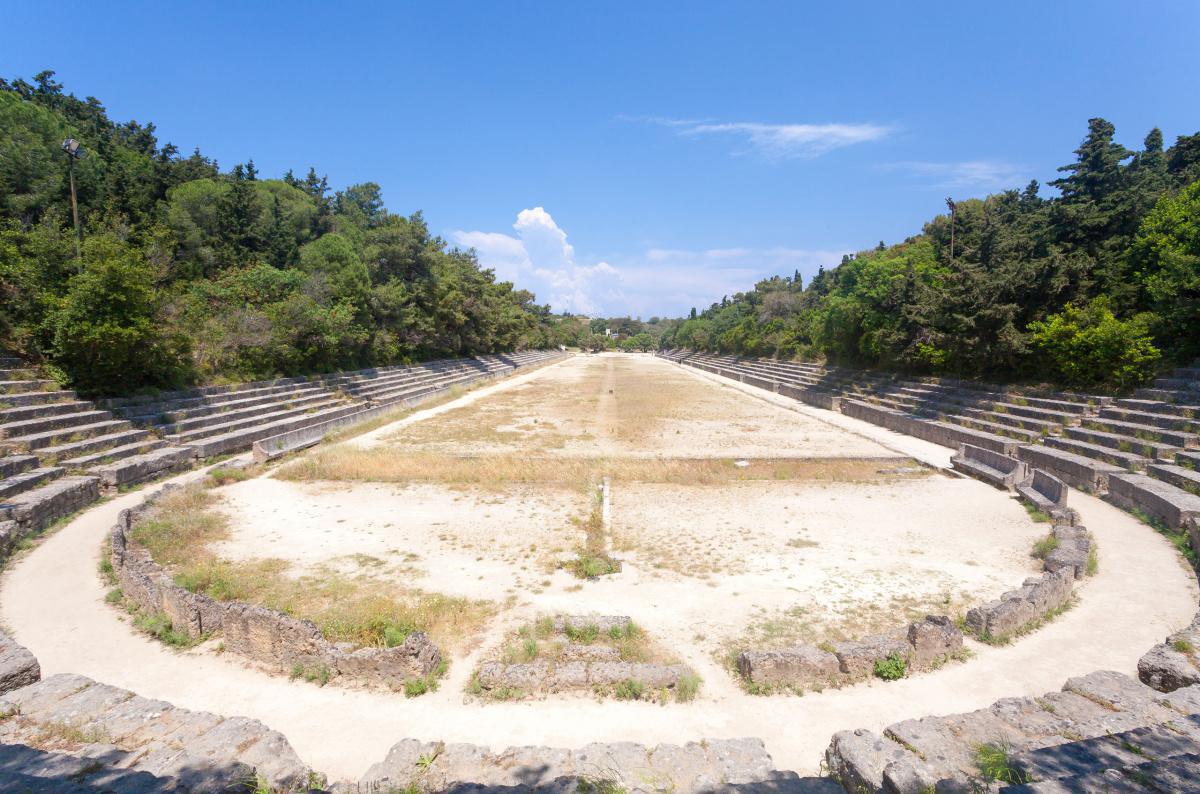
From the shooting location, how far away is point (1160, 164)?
119 ft

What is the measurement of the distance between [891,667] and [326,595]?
283 inches

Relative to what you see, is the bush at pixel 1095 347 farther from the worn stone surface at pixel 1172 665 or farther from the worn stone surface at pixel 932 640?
the worn stone surface at pixel 932 640

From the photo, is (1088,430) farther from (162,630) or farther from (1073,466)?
(162,630)

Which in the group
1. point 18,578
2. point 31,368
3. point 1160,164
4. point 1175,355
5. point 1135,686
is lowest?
point 18,578

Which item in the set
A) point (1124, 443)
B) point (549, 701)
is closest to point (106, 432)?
point (549, 701)

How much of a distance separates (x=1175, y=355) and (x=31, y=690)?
24727mm

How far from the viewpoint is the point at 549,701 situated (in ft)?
17.4

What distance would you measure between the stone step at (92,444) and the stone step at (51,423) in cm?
56

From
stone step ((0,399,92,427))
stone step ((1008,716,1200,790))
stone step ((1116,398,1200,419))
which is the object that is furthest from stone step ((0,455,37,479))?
stone step ((1116,398,1200,419))

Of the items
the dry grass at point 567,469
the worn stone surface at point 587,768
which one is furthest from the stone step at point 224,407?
the worn stone surface at point 587,768

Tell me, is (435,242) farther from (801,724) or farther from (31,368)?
(801,724)

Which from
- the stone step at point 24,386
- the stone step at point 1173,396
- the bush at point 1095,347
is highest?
the bush at point 1095,347

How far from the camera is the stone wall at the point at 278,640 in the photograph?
18.2 feet

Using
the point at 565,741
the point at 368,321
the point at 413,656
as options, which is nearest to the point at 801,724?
the point at 565,741
